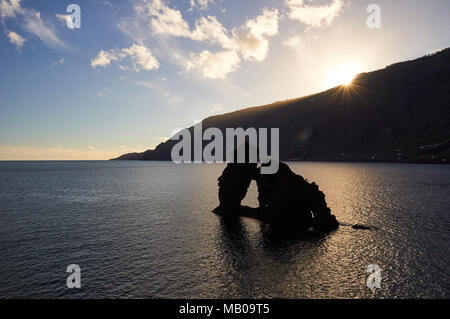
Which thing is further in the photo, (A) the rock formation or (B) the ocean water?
(A) the rock formation

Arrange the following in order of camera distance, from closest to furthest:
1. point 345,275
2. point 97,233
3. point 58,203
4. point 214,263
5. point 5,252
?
point 345,275, point 214,263, point 5,252, point 97,233, point 58,203

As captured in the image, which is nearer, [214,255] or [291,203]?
[214,255]

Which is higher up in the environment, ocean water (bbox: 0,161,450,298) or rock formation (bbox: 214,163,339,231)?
rock formation (bbox: 214,163,339,231)

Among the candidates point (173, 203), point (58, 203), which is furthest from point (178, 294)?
point (58, 203)

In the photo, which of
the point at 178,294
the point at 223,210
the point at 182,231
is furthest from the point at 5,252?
the point at 223,210

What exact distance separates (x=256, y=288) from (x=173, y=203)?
4411cm

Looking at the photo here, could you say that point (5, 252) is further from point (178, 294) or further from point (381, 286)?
point (381, 286)

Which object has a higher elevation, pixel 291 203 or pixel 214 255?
pixel 291 203

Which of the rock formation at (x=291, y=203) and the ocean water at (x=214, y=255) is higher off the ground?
the rock formation at (x=291, y=203)

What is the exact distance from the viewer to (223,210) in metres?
50.8

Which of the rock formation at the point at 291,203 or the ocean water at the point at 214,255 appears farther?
the rock formation at the point at 291,203

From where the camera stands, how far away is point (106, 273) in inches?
961
